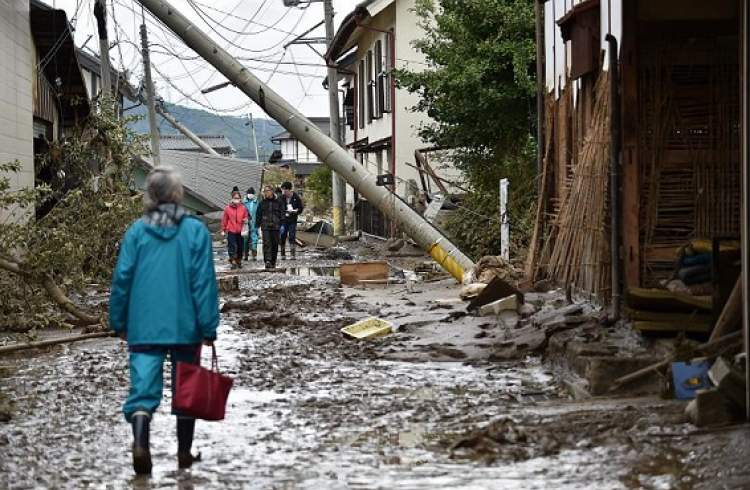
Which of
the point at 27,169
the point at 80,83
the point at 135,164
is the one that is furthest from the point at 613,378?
the point at 80,83

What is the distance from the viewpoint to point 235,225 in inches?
1033

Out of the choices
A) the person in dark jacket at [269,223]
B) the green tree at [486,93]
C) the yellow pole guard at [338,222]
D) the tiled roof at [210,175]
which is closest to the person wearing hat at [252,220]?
the person in dark jacket at [269,223]

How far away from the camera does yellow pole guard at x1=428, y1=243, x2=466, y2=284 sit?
64.2 ft

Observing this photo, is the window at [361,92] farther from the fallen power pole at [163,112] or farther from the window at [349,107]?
the fallen power pole at [163,112]

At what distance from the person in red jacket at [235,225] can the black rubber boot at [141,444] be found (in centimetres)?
1927

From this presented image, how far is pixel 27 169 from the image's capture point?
1914 centimetres

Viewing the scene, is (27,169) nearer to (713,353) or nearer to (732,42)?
(732,42)

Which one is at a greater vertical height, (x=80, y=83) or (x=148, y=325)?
(x=80, y=83)

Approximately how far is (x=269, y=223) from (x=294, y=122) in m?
2.82

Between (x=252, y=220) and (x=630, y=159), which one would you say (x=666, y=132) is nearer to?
(x=630, y=159)

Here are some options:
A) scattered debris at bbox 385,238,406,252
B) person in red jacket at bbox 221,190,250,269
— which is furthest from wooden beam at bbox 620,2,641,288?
scattered debris at bbox 385,238,406,252

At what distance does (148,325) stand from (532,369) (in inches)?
184

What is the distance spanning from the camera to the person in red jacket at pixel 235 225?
26188 millimetres

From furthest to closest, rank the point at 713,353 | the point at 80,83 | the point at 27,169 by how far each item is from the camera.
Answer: the point at 80,83 < the point at 27,169 < the point at 713,353
